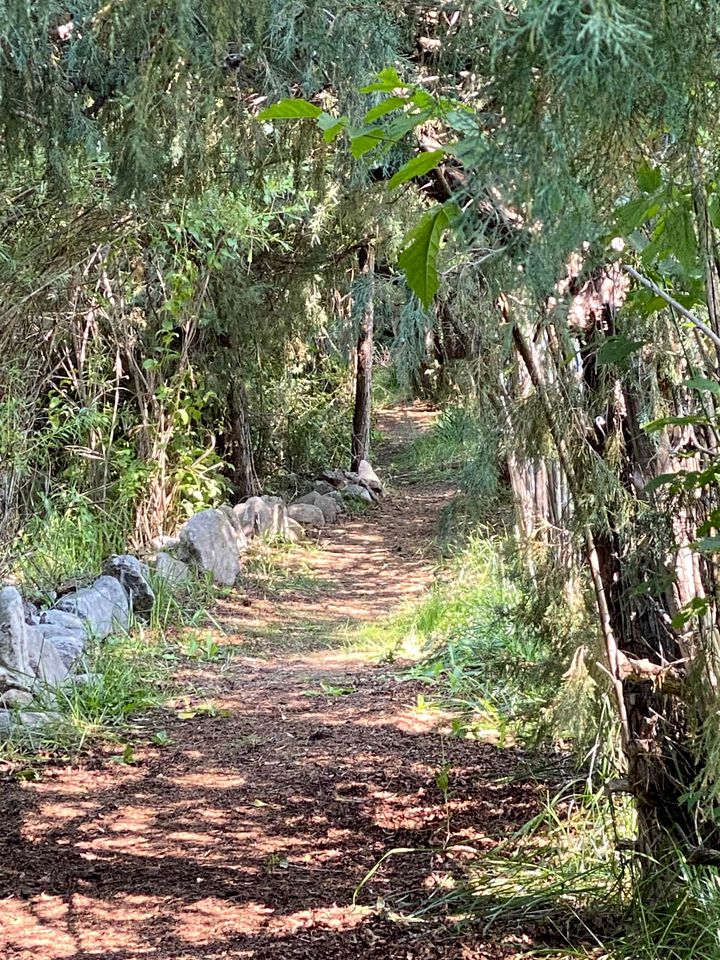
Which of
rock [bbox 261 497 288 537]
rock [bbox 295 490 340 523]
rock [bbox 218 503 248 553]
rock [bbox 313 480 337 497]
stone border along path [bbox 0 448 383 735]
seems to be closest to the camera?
stone border along path [bbox 0 448 383 735]

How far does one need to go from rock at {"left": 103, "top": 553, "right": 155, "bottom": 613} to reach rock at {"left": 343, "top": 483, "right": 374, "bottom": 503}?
4877 mm

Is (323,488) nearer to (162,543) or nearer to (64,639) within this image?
(162,543)

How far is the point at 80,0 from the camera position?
218 centimetres

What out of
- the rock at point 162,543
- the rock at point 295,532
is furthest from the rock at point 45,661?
the rock at point 295,532

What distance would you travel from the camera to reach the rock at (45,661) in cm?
485

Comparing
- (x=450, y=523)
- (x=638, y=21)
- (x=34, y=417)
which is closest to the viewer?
(x=638, y=21)

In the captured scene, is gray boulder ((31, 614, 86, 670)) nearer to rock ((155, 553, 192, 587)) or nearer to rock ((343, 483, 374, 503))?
rock ((155, 553, 192, 587))

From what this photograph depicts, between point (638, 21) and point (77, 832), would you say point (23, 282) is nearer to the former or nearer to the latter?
point (77, 832)

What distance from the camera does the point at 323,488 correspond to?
37.8ft

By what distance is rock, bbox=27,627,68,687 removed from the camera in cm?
485

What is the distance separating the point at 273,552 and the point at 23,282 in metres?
4.35

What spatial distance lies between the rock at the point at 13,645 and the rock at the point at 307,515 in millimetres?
5396

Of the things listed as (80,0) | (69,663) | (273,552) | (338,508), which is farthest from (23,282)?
(338,508)

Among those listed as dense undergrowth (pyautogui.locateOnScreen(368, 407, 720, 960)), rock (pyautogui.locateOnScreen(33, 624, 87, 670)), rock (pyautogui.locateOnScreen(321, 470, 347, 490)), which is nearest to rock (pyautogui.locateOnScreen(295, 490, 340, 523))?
rock (pyautogui.locateOnScreen(321, 470, 347, 490))
